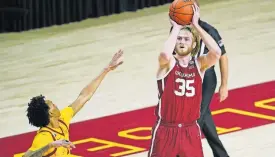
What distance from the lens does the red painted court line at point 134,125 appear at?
9.09 metres

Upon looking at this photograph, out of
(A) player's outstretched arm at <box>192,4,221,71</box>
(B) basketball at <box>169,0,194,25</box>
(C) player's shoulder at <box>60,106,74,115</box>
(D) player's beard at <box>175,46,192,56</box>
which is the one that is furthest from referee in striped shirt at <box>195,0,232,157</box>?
(C) player's shoulder at <box>60,106,74,115</box>

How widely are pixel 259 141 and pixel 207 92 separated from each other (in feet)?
4.87

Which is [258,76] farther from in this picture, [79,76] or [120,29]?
[120,29]

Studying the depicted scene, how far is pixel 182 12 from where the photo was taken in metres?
6.50

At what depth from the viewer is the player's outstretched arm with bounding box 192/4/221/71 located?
652cm

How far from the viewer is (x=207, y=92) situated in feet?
25.5

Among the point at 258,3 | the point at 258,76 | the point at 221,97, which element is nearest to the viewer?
the point at 221,97

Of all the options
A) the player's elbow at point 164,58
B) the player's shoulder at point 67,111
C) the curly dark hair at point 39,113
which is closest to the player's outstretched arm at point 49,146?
the curly dark hair at point 39,113

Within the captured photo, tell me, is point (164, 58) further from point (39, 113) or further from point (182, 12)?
point (39, 113)

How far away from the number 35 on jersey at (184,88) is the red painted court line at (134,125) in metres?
2.31

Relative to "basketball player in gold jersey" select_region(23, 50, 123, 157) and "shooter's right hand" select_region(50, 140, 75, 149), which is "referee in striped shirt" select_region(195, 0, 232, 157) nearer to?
"basketball player in gold jersey" select_region(23, 50, 123, 157)

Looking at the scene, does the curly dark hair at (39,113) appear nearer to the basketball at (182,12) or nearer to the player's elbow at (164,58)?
the player's elbow at (164,58)

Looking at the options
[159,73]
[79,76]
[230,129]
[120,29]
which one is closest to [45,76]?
[79,76]

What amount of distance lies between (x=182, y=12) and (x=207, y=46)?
1.07ft
